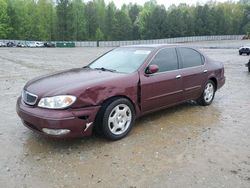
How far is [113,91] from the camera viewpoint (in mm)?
4652

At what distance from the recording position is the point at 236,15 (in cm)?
12156

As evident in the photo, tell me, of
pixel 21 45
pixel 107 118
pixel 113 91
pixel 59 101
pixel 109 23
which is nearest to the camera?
pixel 59 101

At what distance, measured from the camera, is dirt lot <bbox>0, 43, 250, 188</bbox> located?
3.59 metres

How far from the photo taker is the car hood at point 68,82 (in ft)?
14.3

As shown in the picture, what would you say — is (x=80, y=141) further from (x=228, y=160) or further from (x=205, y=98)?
(x=205, y=98)

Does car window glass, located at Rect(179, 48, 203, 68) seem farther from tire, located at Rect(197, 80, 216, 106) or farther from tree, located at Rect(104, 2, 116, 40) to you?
tree, located at Rect(104, 2, 116, 40)

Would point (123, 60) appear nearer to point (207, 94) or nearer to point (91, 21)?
point (207, 94)

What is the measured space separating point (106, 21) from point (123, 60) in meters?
101

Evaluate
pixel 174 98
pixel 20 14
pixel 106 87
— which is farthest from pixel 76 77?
pixel 20 14

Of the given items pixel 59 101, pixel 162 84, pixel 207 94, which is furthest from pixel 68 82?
pixel 207 94

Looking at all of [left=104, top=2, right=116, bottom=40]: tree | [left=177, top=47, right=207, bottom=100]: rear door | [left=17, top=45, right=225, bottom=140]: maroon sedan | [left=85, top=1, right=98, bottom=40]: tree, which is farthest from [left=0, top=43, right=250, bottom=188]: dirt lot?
[left=104, top=2, right=116, bottom=40]: tree

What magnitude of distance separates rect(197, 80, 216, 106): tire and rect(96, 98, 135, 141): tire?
95.7 inches

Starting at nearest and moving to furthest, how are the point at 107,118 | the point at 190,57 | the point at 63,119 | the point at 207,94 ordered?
the point at 63,119 → the point at 107,118 → the point at 190,57 → the point at 207,94

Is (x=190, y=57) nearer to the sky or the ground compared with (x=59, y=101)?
nearer to the sky
